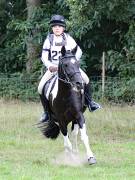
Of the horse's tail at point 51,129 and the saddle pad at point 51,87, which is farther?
the horse's tail at point 51,129

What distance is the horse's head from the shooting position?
30.7ft

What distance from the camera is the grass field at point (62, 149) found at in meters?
8.77

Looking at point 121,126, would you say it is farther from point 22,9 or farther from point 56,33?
point 22,9

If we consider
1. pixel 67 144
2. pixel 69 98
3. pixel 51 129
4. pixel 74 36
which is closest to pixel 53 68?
pixel 69 98

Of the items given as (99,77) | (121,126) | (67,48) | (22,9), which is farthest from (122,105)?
(67,48)

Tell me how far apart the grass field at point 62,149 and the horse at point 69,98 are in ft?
1.54

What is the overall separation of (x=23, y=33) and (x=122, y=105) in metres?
5.69

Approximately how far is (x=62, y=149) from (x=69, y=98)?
2.05 metres

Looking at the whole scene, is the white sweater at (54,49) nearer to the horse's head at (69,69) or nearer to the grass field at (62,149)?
the horse's head at (69,69)

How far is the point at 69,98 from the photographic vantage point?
32.3ft

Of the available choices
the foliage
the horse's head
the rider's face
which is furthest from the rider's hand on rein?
the foliage

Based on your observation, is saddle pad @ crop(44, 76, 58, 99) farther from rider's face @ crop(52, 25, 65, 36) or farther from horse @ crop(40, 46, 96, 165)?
rider's face @ crop(52, 25, 65, 36)

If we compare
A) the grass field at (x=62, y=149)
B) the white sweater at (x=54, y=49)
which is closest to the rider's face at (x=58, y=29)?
the white sweater at (x=54, y=49)

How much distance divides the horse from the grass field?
1.54 feet
